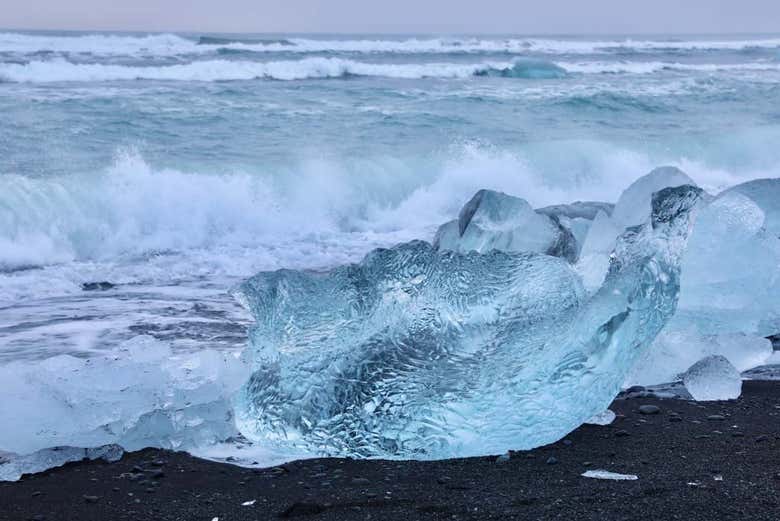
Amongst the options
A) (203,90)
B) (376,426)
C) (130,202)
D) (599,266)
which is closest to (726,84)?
A: (203,90)

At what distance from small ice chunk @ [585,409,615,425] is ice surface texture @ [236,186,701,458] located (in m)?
0.15

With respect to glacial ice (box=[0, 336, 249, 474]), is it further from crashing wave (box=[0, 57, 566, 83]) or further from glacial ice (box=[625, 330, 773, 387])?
crashing wave (box=[0, 57, 566, 83])

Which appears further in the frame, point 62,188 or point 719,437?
point 62,188

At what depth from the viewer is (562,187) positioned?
10648 mm

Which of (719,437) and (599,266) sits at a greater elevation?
(599,266)

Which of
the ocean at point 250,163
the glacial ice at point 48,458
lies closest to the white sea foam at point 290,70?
the ocean at point 250,163

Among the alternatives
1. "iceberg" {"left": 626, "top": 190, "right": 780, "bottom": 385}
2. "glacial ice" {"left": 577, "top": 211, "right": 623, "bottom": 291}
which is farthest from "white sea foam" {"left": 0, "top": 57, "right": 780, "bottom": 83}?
"iceberg" {"left": 626, "top": 190, "right": 780, "bottom": 385}

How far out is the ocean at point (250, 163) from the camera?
6059 millimetres

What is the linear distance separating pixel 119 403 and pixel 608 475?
1.83m

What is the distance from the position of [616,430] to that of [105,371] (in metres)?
2.03

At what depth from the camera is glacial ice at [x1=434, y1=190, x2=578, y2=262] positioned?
4.98 meters

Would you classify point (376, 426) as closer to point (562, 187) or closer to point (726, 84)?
point (562, 187)

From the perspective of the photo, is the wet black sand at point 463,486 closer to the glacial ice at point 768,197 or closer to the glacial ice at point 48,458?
the glacial ice at point 48,458

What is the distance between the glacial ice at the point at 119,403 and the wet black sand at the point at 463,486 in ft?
0.38
